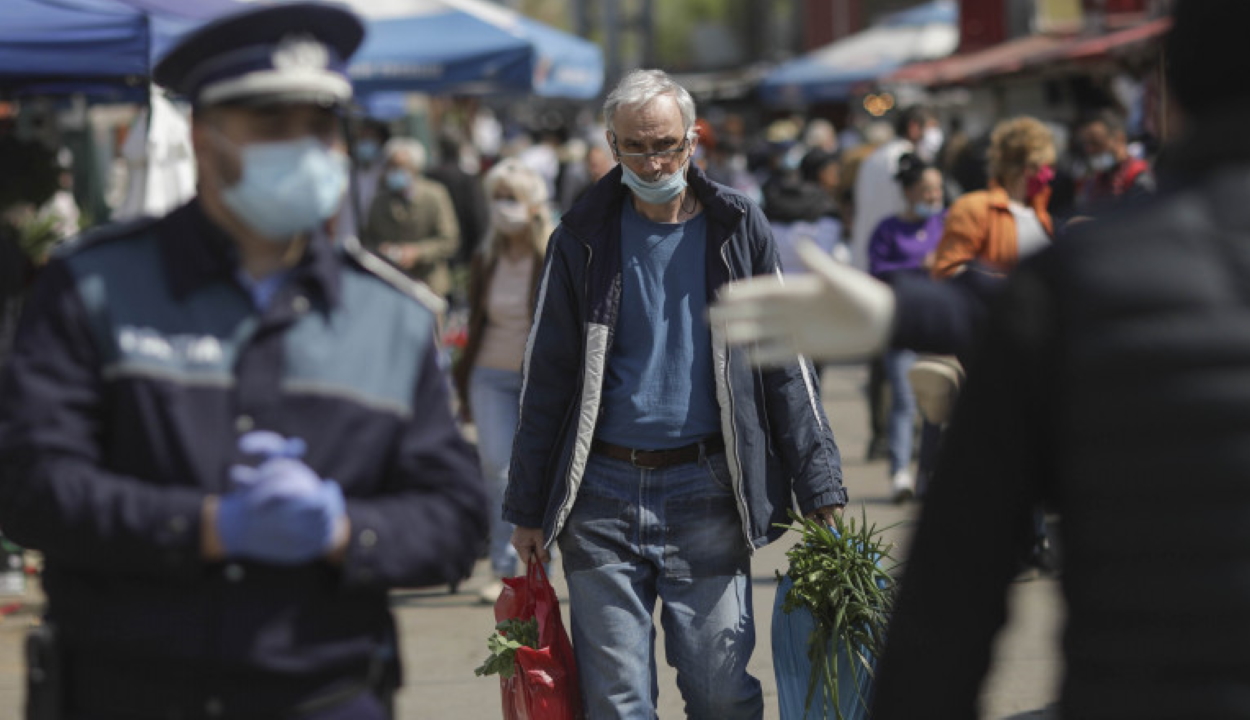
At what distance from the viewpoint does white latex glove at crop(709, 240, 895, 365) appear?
2.30m

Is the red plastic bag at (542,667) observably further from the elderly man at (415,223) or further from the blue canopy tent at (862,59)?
the blue canopy tent at (862,59)

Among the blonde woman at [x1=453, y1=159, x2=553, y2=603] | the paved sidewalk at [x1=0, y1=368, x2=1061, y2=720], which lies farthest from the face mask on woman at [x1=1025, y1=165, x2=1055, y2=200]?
the blonde woman at [x1=453, y1=159, x2=553, y2=603]

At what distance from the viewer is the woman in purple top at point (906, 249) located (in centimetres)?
984

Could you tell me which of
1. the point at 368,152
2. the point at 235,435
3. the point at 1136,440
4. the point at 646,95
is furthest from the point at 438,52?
the point at 1136,440

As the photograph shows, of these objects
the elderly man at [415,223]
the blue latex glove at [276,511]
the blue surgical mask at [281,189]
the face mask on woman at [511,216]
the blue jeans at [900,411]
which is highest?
the blue surgical mask at [281,189]

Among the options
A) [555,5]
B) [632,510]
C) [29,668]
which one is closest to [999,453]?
[29,668]

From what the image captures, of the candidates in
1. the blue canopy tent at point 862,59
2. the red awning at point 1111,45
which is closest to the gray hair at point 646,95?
the red awning at point 1111,45

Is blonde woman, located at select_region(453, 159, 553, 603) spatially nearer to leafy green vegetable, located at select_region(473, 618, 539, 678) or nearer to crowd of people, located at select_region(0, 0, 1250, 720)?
leafy green vegetable, located at select_region(473, 618, 539, 678)

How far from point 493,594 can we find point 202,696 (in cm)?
543

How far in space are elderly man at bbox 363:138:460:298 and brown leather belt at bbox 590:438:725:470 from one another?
28.5ft

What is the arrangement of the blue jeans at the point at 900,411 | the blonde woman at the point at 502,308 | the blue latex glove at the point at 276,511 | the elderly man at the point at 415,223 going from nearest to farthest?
the blue latex glove at the point at 276,511, the blonde woman at the point at 502,308, the blue jeans at the point at 900,411, the elderly man at the point at 415,223

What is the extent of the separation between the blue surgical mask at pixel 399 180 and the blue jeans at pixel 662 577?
8984mm

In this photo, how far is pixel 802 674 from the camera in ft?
16.1

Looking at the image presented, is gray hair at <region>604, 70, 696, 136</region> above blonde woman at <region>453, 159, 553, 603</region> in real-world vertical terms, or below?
above
